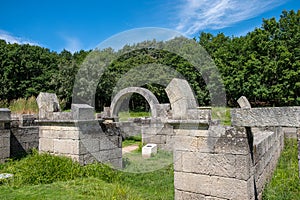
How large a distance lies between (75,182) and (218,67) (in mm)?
23726

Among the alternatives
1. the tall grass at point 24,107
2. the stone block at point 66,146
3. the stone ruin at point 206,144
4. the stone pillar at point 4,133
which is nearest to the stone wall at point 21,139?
the stone pillar at point 4,133

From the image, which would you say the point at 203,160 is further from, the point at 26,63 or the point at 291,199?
the point at 26,63

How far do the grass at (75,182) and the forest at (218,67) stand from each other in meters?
13.4

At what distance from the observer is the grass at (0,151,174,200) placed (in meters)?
3.95

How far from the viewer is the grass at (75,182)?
3.95 metres

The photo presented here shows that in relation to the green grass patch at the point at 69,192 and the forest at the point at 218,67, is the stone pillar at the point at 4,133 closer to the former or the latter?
the green grass patch at the point at 69,192

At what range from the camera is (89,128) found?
5.54 meters

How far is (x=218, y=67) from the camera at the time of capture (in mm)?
26172

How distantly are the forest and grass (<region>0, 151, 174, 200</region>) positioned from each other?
44.1 feet

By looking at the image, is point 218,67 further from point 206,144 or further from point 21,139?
point 206,144

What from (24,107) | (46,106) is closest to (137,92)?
(24,107)

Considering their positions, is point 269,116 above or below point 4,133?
above

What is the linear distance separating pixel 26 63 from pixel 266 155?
3342 centimetres

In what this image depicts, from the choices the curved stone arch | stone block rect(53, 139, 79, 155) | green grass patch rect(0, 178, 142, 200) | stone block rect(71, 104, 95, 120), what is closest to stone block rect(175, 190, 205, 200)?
green grass patch rect(0, 178, 142, 200)
